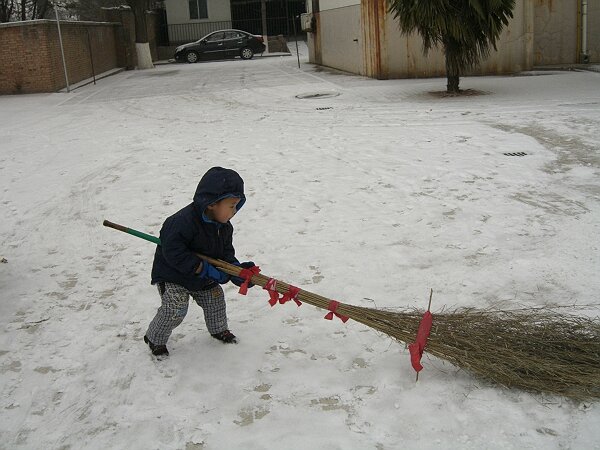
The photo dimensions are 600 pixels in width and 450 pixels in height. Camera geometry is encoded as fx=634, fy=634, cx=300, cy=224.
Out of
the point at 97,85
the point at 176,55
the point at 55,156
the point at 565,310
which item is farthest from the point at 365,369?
the point at 176,55

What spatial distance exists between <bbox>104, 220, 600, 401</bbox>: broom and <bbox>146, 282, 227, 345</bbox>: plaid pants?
0.29 meters

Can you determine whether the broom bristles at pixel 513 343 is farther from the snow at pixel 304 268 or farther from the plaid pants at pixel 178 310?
the plaid pants at pixel 178 310

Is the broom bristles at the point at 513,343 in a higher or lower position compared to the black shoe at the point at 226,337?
higher

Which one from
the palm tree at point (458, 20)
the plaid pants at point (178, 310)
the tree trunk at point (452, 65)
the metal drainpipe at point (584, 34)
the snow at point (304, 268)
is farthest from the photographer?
the metal drainpipe at point (584, 34)

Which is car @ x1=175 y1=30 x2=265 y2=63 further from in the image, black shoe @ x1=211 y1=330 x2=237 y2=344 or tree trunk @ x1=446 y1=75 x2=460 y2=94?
black shoe @ x1=211 y1=330 x2=237 y2=344

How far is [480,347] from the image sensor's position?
3.19 m

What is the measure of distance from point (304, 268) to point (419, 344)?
70.0 inches

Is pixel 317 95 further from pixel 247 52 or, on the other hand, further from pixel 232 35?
pixel 232 35

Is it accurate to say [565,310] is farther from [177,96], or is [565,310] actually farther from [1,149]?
[177,96]

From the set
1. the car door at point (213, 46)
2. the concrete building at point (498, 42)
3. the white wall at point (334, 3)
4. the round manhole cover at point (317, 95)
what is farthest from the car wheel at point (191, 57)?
the round manhole cover at point (317, 95)

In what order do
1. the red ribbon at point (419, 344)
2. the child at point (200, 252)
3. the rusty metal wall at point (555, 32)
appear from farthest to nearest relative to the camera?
the rusty metal wall at point (555, 32) < the child at point (200, 252) < the red ribbon at point (419, 344)

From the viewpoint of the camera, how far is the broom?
9.93 feet

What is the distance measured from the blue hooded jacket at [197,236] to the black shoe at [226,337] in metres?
0.35

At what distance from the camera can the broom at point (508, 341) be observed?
3.03 meters
